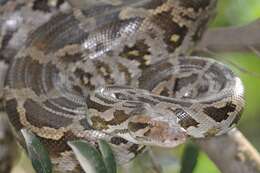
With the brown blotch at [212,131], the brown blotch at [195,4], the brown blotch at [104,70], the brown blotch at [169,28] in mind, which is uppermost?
the brown blotch at [195,4]

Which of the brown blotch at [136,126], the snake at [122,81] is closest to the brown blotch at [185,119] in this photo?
the snake at [122,81]

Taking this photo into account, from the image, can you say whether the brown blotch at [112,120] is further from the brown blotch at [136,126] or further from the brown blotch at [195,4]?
the brown blotch at [195,4]

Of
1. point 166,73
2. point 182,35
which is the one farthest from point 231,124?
point 182,35

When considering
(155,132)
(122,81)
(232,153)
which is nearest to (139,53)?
(122,81)

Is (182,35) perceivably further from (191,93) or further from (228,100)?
(228,100)

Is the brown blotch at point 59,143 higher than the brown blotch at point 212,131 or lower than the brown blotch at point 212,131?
higher

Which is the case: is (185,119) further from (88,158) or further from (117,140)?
(88,158)
